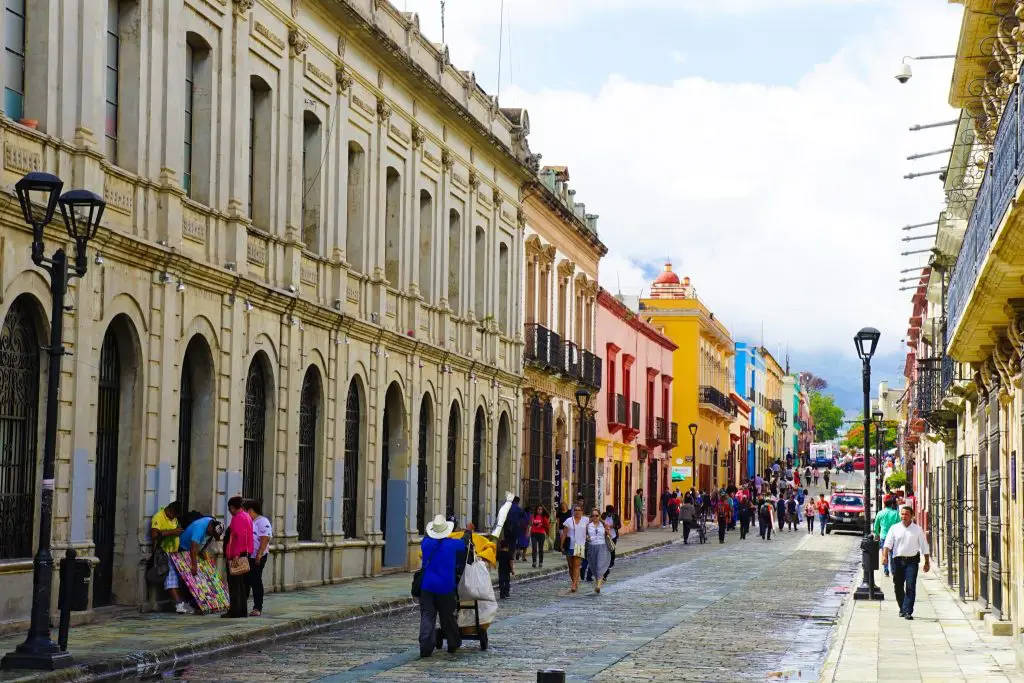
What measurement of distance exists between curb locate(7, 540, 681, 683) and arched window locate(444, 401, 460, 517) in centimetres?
1152

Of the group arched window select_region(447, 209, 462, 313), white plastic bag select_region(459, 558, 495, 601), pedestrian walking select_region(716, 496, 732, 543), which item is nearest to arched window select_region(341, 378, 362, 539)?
arched window select_region(447, 209, 462, 313)

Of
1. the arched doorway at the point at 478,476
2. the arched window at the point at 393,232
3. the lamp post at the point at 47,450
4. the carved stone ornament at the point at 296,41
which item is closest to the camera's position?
the lamp post at the point at 47,450

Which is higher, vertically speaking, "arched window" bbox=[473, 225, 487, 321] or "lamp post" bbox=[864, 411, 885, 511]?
"arched window" bbox=[473, 225, 487, 321]

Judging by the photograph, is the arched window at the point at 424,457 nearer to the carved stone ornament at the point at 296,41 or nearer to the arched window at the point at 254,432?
the arched window at the point at 254,432

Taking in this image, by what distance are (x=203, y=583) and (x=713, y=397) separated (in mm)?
59782

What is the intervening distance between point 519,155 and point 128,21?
20.8 metres

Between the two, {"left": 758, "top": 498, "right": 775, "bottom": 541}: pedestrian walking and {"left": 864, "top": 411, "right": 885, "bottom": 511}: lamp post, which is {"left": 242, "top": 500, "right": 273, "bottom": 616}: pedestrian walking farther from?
{"left": 758, "top": 498, "right": 775, "bottom": 541}: pedestrian walking

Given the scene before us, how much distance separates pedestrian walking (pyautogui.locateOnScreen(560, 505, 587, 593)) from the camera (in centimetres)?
2769

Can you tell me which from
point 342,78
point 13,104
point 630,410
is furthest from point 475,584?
point 630,410

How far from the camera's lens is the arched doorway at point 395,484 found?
31000 mm

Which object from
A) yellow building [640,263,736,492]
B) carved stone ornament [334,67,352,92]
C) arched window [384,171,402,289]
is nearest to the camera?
carved stone ornament [334,67,352,92]

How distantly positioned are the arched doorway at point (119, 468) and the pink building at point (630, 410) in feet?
106

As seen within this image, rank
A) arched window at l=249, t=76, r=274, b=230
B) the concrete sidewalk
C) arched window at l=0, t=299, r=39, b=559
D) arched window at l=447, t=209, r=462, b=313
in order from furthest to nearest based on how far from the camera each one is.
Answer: arched window at l=447, t=209, r=462, b=313 < arched window at l=249, t=76, r=274, b=230 < arched window at l=0, t=299, r=39, b=559 < the concrete sidewalk

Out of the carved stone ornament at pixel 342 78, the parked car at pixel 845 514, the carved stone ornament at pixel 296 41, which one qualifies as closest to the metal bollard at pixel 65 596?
the carved stone ornament at pixel 296 41
